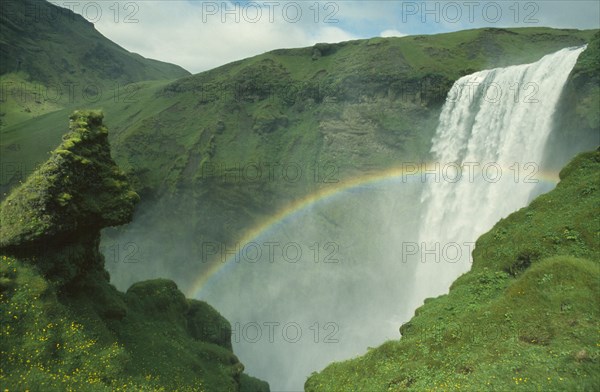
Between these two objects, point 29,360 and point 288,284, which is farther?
point 288,284

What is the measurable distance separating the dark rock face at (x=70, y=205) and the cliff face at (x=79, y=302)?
53 mm

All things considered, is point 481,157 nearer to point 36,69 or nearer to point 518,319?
point 518,319

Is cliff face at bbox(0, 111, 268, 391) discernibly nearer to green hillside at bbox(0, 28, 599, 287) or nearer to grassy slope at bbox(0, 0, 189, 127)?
green hillside at bbox(0, 28, 599, 287)

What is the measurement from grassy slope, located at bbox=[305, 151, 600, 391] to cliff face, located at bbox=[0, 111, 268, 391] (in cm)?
889

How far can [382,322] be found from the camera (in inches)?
2699

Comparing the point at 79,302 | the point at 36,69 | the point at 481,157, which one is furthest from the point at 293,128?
the point at 36,69

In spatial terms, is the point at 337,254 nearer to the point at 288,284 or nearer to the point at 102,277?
the point at 288,284

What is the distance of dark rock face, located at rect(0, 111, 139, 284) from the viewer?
65.6ft

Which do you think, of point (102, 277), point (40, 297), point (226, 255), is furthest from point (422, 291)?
point (40, 297)

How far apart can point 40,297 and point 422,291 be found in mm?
56443

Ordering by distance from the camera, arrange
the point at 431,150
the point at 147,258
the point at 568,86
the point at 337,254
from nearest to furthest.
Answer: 1. the point at 568,86
2. the point at 431,150
3. the point at 337,254
4. the point at 147,258

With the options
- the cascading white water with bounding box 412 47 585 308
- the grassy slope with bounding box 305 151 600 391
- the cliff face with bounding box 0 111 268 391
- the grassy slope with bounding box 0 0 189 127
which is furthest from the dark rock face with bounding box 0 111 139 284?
the grassy slope with bounding box 0 0 189 127

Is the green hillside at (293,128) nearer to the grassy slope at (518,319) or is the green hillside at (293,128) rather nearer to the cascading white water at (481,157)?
the cascading white water at (481,157)

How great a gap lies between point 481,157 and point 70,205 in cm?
5382
